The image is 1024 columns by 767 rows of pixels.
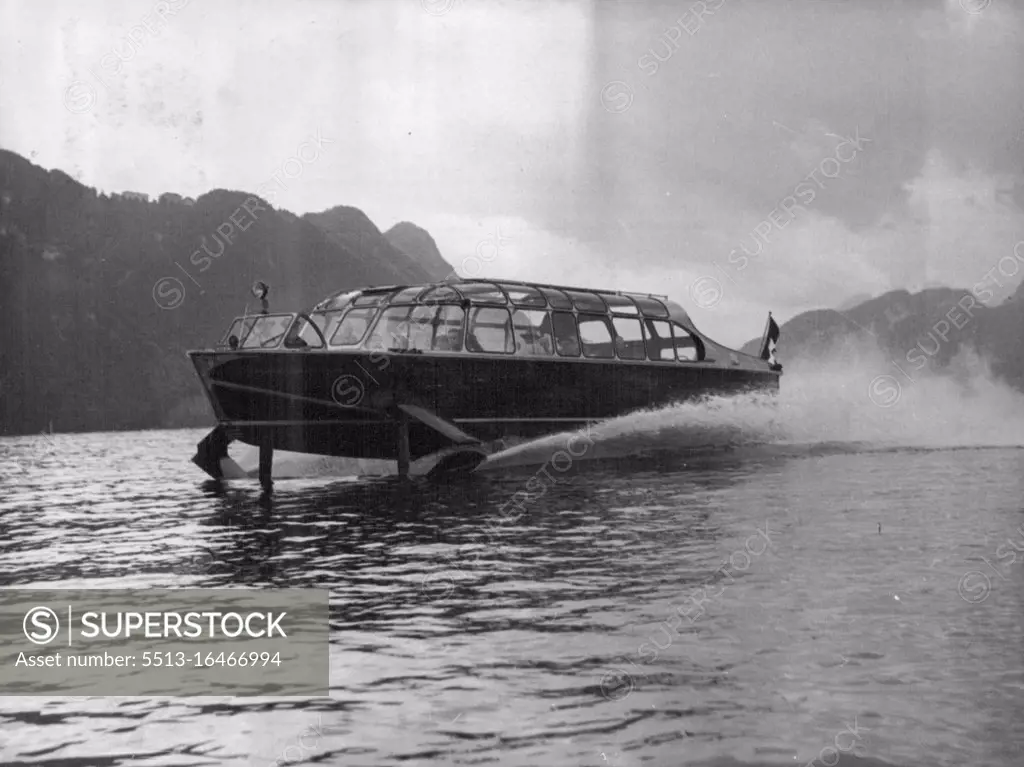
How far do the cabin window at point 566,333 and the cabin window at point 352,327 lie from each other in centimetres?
398

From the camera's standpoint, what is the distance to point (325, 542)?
13.2 metres

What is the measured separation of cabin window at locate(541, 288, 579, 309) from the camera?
2377 centimetres

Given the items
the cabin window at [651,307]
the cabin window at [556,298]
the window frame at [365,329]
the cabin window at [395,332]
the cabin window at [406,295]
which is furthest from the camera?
the cabin window at [651,307]

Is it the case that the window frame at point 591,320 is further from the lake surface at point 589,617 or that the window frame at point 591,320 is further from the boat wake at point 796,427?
the lake surface at point 589,617

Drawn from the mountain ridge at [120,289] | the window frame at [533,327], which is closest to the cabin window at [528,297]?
the window frame at [533,327]

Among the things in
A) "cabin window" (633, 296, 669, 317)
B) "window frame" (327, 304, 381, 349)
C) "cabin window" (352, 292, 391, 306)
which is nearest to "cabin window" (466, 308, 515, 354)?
"cabin window" (352, 292, 391, 306)

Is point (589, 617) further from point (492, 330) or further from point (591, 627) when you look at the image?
point (492, 330)

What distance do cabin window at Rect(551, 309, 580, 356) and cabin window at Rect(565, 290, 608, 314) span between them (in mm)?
325

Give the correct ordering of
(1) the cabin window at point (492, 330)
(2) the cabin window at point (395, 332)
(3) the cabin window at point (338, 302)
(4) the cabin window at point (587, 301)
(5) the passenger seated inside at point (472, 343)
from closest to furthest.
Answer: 1. (2) the cabin window at point (395, 332)
2. (5) the passenger seated inside at point (472, 343)
3. (1) the cabin window at point (492, 330)
4. (3) the cabin window at point (338, 302)
5. (4) the cabin window at point (587, 301)

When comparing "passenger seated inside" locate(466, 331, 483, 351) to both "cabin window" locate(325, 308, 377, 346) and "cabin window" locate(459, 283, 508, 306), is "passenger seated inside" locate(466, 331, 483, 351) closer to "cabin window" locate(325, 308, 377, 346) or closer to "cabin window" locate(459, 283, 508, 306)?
"cabin window" locate(459, 283, 508, 306)

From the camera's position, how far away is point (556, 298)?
24.1 metres

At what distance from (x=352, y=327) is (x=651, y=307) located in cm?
748

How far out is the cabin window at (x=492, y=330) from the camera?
22.3 m

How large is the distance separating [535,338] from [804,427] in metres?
11.6
